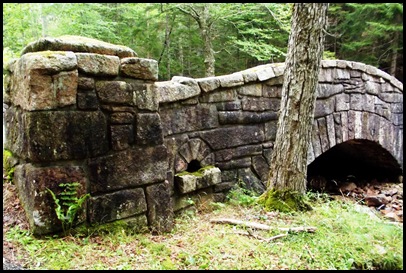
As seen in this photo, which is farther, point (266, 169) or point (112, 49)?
point (266, 169)

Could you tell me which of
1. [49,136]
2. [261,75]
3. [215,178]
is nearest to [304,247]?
[215,178]

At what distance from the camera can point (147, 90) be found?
272 centimetres

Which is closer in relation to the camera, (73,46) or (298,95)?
(73,46)

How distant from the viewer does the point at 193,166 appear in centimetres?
405

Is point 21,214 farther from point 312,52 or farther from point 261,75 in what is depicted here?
point 261,75

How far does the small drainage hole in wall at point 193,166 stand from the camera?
13.2 feet

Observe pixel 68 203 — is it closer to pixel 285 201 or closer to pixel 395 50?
pixel 285 201

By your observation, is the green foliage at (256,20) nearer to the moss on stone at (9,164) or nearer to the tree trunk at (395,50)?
the tree trunk at (395,50)

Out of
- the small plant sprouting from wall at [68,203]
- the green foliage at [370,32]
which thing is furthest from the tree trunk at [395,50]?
the small plant sprouting from wall at [68,203]

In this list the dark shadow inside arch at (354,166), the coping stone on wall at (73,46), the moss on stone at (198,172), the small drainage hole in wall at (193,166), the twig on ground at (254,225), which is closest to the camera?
the coping stone on wall at (73,46)

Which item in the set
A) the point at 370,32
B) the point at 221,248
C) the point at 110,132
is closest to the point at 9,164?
the point at 110,132

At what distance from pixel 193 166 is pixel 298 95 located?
159 centimetres

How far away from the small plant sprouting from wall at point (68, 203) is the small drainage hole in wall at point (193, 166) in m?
1.87

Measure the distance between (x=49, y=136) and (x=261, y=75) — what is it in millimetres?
3068
